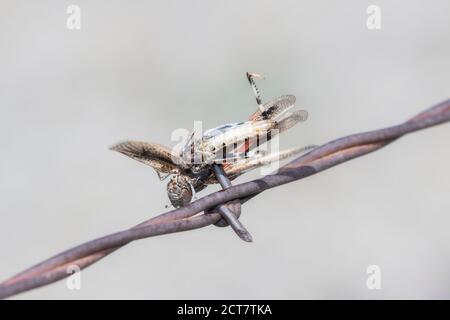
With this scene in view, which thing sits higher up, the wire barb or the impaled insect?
the impaled insect

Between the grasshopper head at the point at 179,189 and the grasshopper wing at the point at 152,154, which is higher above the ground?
the grasshopper wing at the point at 152,154

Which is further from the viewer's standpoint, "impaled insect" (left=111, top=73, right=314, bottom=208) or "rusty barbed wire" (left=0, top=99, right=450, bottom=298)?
"impaled insect" (left=111, top=73, right=314, bottom=208)

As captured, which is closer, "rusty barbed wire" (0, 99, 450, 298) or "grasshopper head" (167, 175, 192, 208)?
"rusty barbed wire" (0, 99, 450, 298)

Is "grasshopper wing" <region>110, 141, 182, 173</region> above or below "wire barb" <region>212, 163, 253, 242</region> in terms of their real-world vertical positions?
above

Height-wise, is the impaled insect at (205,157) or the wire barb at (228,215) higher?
the impaled insect at (205,157)

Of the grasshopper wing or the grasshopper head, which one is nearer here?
the grasshopper wing

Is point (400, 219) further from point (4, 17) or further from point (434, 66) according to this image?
point (4, 17)

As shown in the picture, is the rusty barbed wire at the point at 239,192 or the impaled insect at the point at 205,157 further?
the impaled insect at the point at 205,157

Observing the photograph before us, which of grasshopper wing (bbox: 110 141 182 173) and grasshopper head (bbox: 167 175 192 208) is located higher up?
grasshopper wing (bbox: 110 141 182 173)

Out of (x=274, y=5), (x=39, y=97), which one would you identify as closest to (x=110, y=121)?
(x=39, y=97)
